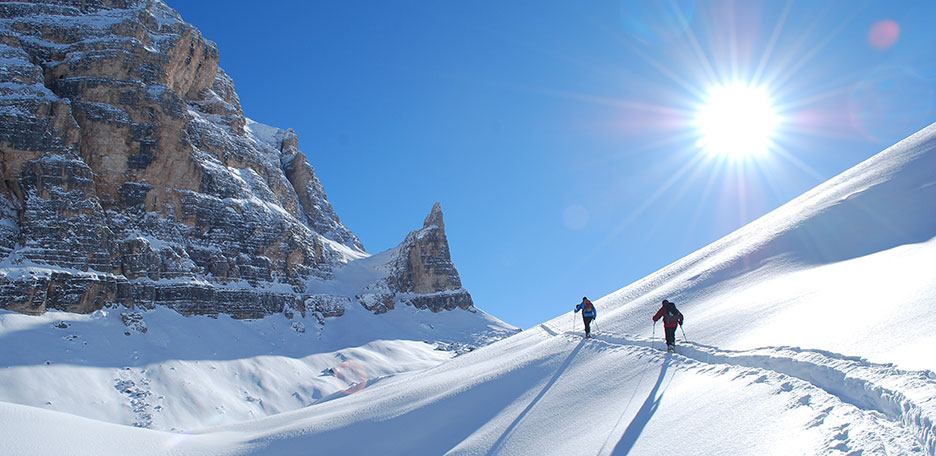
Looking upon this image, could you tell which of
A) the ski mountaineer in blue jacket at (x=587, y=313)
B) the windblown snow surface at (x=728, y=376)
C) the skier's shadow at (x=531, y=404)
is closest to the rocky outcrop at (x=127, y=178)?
the windblown snow surface at (x=728, y=376)

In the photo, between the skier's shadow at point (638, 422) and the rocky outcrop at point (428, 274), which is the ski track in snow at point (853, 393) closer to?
the skier's shadow at point (638, 422)

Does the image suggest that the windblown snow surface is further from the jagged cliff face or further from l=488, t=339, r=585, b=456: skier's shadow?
the jagged cliff face

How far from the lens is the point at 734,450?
5.08 metres

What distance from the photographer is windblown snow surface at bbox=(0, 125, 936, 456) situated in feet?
17.7

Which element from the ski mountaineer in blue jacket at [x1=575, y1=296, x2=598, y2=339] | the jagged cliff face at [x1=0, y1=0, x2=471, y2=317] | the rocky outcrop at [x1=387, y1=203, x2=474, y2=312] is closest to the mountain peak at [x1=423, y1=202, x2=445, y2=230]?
the rocky outcrop at [x1=387, y1=203, x2=474, y2=312]

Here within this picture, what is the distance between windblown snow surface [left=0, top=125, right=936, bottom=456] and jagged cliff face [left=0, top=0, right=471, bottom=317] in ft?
103

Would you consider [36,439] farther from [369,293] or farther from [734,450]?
[369,293]

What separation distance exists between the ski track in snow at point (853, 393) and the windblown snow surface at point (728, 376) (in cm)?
2

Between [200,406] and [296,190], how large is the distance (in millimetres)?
50826

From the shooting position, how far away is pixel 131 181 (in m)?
43.4

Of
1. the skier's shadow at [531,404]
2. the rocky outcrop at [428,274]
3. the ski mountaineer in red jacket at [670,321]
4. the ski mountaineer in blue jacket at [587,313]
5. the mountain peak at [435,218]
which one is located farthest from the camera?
the mountain peak at [435,218]

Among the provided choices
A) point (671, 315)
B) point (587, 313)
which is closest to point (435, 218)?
point (587, 313)

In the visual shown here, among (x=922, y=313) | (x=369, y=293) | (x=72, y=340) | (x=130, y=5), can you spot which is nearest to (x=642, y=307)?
(x=922, y=313)

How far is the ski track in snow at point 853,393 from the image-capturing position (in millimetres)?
4367
